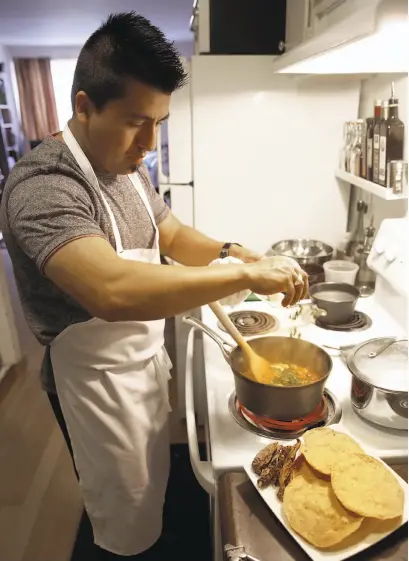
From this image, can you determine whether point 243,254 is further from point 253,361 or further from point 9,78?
point 9,78

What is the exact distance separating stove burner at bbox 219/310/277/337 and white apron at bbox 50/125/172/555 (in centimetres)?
25

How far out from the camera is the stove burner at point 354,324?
1292 millimetres

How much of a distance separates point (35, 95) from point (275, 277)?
22.9 ft

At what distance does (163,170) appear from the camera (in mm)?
1884

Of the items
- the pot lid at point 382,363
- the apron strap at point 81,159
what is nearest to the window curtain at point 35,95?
the apron strap at point 81,159

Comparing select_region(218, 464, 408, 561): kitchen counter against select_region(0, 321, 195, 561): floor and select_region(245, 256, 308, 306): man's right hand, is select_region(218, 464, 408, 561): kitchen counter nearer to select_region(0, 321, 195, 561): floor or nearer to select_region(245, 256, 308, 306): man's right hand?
select_region(245, 256, 308, 306): man's right hand

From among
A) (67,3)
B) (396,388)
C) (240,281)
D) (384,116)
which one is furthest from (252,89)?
(67,3)

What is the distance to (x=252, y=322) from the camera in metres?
1.34

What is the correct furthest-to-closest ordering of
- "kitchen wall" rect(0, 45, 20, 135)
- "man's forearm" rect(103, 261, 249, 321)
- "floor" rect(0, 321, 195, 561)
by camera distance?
1. "kitchen wall" rect(0, 45, 20, 135)
2. "floor" rect(0, 321, 195, 561)
3. "man's forearm" rect(103, 261, 249, 321)

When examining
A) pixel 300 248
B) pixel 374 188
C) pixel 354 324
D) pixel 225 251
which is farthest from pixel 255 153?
pixel 354 324

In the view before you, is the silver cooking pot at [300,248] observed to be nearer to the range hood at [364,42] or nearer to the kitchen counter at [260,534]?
the range hood at [364,42]

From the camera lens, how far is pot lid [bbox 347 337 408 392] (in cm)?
82

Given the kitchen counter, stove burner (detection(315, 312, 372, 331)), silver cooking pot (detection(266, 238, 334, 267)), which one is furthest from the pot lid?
silver cooking pot (detection(266, 238, 334, 267))

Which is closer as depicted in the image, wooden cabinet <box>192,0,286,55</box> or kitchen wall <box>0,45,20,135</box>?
wooden cabinet <box>192,0,286,55</box>
